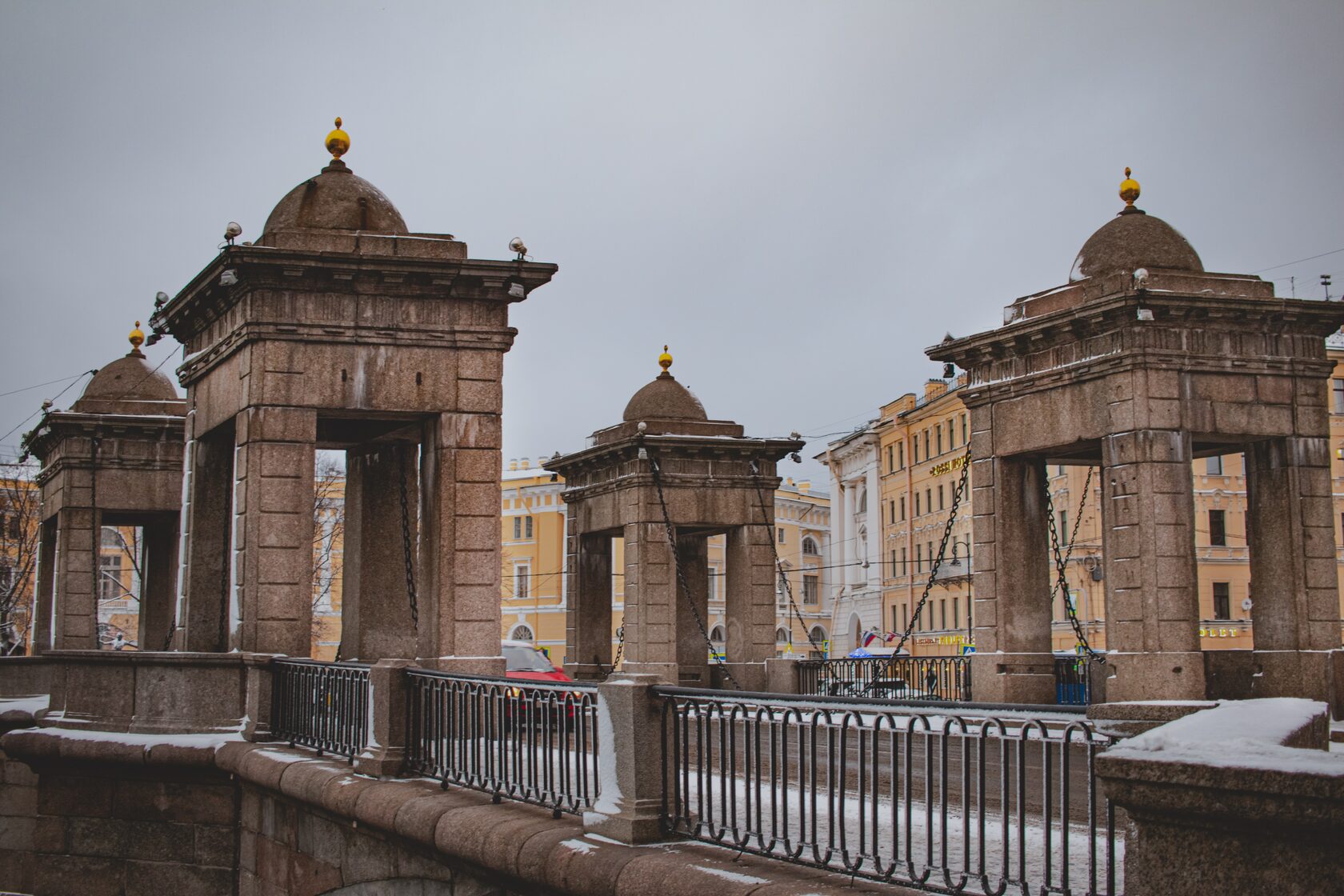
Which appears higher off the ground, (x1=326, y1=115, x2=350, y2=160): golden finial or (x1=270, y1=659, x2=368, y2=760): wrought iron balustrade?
(x1=326, y1=115, x2=350, y2=160): golden finial

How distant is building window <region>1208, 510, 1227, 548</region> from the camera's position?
4647 centimetres

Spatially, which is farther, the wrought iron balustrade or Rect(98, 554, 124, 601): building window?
Rect(98, 554, 124, 601): building window

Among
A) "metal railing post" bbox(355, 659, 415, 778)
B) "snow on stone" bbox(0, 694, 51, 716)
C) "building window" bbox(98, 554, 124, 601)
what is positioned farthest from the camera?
"building window" bbox(98, 554, 124, 601)

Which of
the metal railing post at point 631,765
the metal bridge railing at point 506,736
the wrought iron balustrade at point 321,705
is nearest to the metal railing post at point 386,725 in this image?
the metal bridge railing at point 506,736

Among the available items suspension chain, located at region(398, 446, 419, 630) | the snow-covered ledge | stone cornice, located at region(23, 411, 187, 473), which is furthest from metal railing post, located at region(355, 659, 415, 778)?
stone cornice, located at region(23, 411, 187, 473)

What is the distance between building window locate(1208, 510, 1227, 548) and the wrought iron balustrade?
3943 centimetres

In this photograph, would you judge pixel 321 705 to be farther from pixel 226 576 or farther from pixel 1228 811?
pixel 1228 811

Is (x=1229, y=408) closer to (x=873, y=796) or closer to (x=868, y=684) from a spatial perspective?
(x=868, y=684)

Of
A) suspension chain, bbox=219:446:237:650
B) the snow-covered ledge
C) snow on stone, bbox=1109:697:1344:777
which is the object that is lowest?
the snow-covered ledge

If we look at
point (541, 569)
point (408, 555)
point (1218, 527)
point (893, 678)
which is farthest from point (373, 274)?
point (541, 569)

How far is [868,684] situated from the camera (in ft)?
82.1

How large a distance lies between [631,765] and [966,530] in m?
50.7

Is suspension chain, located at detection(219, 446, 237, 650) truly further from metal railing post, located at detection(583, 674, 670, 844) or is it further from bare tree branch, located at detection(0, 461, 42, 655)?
bare tree branch, located at detection(0, 461, 42, 655)

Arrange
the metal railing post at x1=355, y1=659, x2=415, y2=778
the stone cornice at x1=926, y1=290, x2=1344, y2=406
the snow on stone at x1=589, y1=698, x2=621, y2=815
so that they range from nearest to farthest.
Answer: the snow on stone at x1=589, y1=698, x2=621, y2=815 < the metal railing post at x1=355, y1=659, x2=415, y2=778 < the stone cornice at x1=926, y1=290, x2=1344, y2=406
